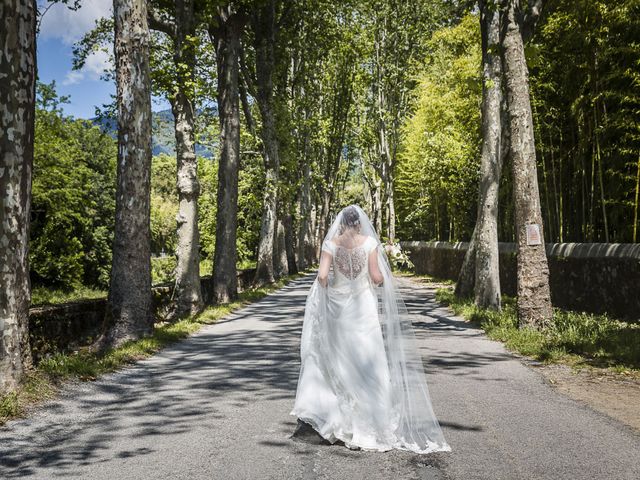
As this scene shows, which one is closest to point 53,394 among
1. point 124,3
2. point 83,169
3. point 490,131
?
point 124,3

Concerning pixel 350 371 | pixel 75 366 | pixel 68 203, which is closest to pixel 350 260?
pixel 350 371

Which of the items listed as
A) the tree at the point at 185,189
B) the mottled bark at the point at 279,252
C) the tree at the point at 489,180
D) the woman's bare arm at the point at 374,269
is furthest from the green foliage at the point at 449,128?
the woman's bare arm at the point at 374,269

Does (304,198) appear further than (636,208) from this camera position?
Yes

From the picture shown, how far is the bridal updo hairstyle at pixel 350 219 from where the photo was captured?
6230mm

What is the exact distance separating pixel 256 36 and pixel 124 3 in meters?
16.0

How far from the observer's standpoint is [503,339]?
37.9ft

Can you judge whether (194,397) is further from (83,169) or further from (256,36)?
(83,169)

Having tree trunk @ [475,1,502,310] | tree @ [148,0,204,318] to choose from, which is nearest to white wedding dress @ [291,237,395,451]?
tree @ [148,0,204,318]

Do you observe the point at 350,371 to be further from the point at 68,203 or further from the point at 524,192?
the point at 68,203

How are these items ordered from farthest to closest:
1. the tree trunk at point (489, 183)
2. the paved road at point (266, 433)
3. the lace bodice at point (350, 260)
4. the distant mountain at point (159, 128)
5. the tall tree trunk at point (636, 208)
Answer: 1. the tree trunk at point (489, 183)
2. the distant mountain at point (159, 128)
3. the tall tree trunk at point (636, 208)
4. the lace bodice at point (350, 260)
5. the paved road at point (266, 433)

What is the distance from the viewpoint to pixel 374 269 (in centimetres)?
611

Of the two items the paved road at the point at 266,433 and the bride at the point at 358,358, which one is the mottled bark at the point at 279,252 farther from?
the bride at the point at 358,358

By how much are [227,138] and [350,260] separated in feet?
47.5

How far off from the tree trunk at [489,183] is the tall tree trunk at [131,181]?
326 inches
